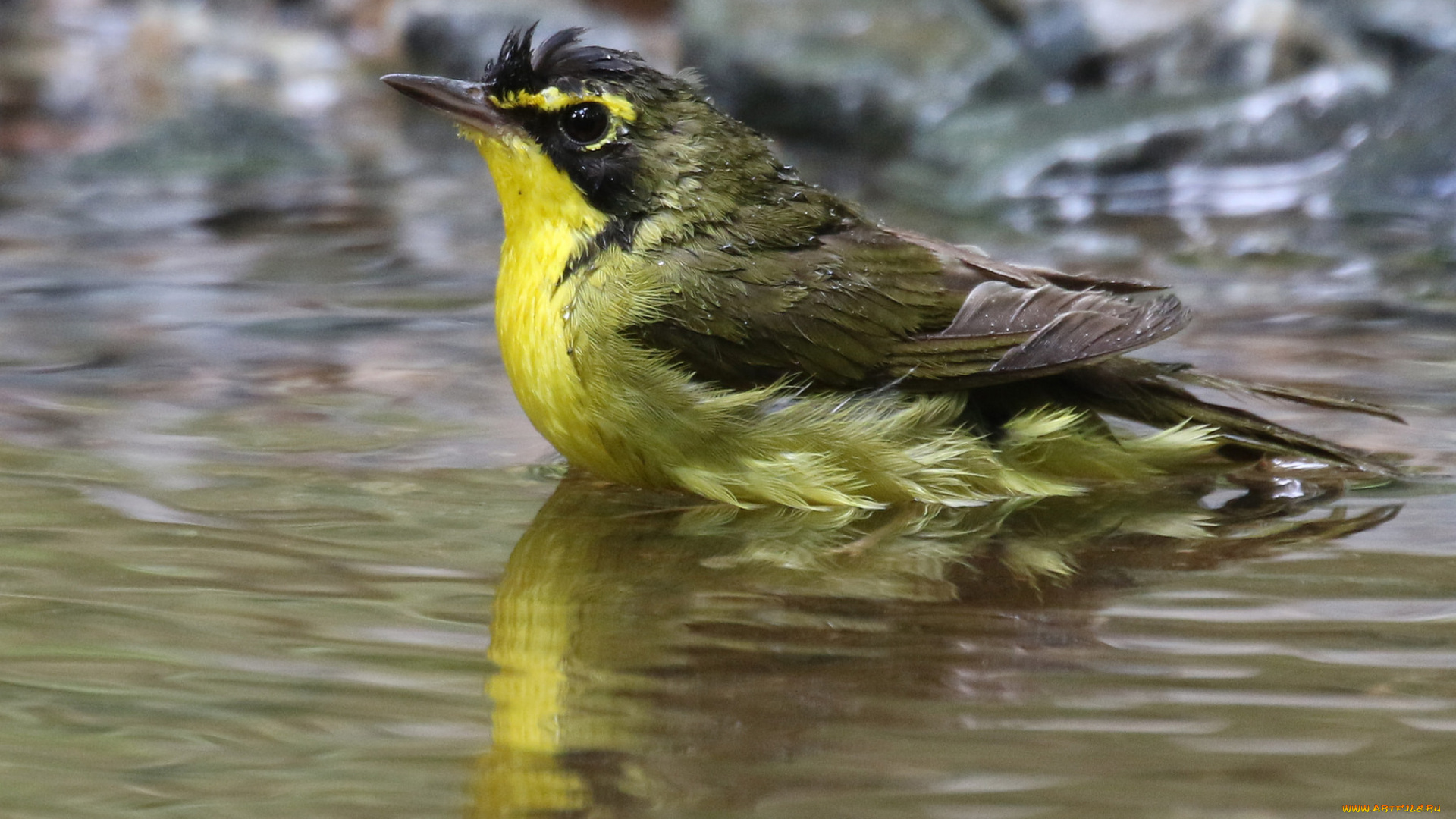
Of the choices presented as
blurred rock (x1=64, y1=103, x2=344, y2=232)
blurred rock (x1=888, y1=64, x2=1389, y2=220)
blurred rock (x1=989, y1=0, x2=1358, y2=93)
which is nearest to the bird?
blurred rock (x1=64, y1=103, x2=344, y2=232)

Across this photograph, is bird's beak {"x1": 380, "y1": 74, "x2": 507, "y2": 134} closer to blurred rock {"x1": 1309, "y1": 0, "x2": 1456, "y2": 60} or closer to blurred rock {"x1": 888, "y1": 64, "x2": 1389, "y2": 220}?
blurred rock {"x1": 888, "y1": 64, "x2": 1389, "y2": 220}

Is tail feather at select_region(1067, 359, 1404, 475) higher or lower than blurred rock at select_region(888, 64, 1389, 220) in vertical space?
lower

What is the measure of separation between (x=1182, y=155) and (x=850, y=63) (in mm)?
2018

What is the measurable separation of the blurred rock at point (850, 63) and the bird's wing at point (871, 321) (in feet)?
17.0

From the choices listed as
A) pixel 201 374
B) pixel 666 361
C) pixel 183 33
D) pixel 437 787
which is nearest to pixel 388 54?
pixel 183 33

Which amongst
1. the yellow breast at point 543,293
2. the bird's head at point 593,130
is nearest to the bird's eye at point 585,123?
the bird's head at point 593,130

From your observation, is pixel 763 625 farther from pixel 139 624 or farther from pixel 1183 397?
pixel 1183 397

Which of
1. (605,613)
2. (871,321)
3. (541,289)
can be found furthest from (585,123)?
(605,613)

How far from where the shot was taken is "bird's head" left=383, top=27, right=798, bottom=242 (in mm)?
4793

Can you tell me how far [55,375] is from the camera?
18.5ft

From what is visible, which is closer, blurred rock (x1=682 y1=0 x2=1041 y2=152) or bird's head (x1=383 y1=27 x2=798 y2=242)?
bird's head (x1=383 y1=27 x2=798 y2=242)

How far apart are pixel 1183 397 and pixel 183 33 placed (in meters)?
9.52

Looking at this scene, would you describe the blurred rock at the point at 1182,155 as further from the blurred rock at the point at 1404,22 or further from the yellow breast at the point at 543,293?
the yellow breast at the point at 543,293

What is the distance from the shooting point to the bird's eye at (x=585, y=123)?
4789 mm
